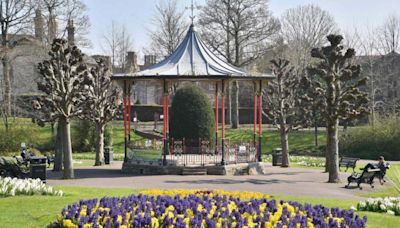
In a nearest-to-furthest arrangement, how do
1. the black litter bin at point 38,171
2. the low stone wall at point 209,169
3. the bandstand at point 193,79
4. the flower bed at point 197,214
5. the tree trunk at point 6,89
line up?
the flower bed at point 197,214 < the black litter bin at point 38,171 < the low stone wall at point 209,169 < the bandstand at point 193,79 < the tree trunk at point 6,89

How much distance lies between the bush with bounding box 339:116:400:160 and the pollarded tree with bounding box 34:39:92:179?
81.6ft

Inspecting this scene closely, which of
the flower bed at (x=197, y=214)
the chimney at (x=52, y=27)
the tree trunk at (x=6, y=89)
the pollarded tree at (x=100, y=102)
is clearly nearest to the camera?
the flower bed at (x=197, y=214)

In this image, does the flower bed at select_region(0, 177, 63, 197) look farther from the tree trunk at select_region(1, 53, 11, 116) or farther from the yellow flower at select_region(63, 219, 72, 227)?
the tree trunk at select_region(1, 53, 11, 116)

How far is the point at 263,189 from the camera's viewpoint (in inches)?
826

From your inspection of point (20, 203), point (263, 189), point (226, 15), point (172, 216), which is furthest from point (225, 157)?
point (226, 15)

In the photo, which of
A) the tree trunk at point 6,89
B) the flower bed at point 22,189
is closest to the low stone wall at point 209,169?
the flower bed at point 22,189

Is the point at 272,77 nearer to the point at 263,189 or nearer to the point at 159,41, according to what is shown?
the point at 263,189

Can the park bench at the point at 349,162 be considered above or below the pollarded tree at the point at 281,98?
below

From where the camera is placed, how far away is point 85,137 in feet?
145

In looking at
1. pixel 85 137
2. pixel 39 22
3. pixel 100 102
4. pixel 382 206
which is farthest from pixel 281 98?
pixel 39 22

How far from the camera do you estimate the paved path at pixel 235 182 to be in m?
20.9

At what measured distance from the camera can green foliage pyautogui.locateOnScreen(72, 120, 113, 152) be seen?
4359 centimetres

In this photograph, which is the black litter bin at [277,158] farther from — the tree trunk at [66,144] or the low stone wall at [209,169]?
the tree trunk at [66,144]

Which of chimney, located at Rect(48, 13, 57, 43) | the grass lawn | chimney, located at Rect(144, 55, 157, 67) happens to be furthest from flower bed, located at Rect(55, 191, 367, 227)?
chimney, located at Rect(144, 55, 157, 67)
